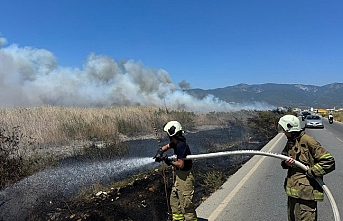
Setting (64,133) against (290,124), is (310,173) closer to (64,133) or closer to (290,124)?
(290,124)

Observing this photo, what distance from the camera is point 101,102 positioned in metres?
58.4

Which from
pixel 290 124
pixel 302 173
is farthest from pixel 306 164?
pixel 290 124

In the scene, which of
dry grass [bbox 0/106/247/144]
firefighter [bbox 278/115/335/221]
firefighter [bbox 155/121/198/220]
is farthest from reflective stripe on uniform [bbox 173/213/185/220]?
dry grass [bbox 0/106/247/144]

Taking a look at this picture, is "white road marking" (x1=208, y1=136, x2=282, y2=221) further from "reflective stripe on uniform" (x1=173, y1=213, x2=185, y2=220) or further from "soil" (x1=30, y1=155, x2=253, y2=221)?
"reflective stripe on uniform" (x1=173, y1=213, x2=185, y2=220)

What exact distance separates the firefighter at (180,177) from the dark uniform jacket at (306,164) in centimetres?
128

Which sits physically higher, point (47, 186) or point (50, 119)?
point (50, 119)

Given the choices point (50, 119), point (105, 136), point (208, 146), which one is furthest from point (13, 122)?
point (208, 146)

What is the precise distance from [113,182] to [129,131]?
1254cm

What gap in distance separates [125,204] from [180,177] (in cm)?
224

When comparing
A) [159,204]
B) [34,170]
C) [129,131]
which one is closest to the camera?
[159,204]

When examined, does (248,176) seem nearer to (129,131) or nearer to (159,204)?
→ (159,204)

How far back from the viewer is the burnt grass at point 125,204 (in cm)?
559

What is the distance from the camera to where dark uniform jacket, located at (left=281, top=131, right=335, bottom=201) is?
3422 millimetres

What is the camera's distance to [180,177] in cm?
440
